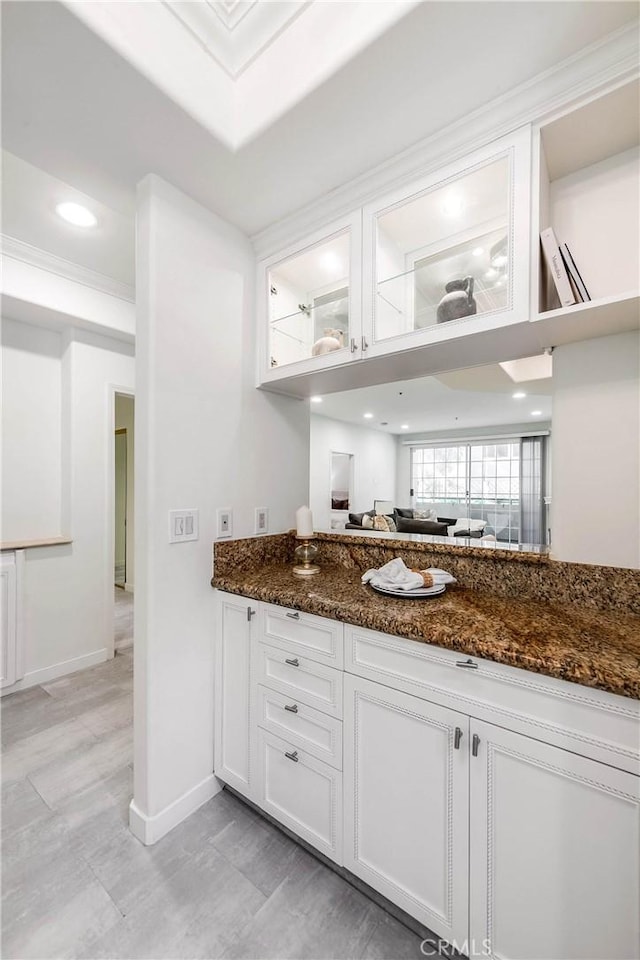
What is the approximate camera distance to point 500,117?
1.17 metres

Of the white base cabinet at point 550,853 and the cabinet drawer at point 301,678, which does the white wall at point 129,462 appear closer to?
the cabinet drawer at point 301,678

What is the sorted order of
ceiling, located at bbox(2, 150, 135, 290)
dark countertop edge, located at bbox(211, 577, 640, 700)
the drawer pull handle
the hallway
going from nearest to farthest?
dark countertop edge, located at bbox(211, 577, 640, 700) → the drawer pull handle → ceiling, located at bbox(2, 150, 135, 290) → the hallway

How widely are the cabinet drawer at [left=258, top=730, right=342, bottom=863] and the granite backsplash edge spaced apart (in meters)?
0.70

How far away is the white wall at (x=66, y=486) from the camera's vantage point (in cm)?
255

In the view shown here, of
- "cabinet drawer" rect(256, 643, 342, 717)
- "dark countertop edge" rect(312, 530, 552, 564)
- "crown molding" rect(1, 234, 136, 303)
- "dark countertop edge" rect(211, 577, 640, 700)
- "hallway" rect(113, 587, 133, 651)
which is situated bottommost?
"hallway" rect(113, 587, 133, 651)

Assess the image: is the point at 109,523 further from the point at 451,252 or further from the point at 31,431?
the point at 451,252

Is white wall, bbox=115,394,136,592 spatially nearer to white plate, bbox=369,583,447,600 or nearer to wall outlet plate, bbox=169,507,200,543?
wall outlet plate, bbox=169,507,200,543

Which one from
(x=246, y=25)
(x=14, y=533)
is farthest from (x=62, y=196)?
(x=14, y=533)

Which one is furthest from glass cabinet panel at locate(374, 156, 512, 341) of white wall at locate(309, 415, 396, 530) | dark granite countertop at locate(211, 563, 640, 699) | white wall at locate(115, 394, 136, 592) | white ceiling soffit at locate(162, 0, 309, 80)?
white wall at locate(115, 394, 136, 592)

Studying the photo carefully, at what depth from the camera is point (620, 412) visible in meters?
1.22

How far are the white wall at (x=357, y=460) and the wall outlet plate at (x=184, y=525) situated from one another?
2790 mm

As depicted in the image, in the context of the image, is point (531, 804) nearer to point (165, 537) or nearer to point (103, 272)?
point (165, 537)

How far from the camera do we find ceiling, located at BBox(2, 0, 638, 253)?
972 millimetres

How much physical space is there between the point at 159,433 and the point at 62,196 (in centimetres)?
135
